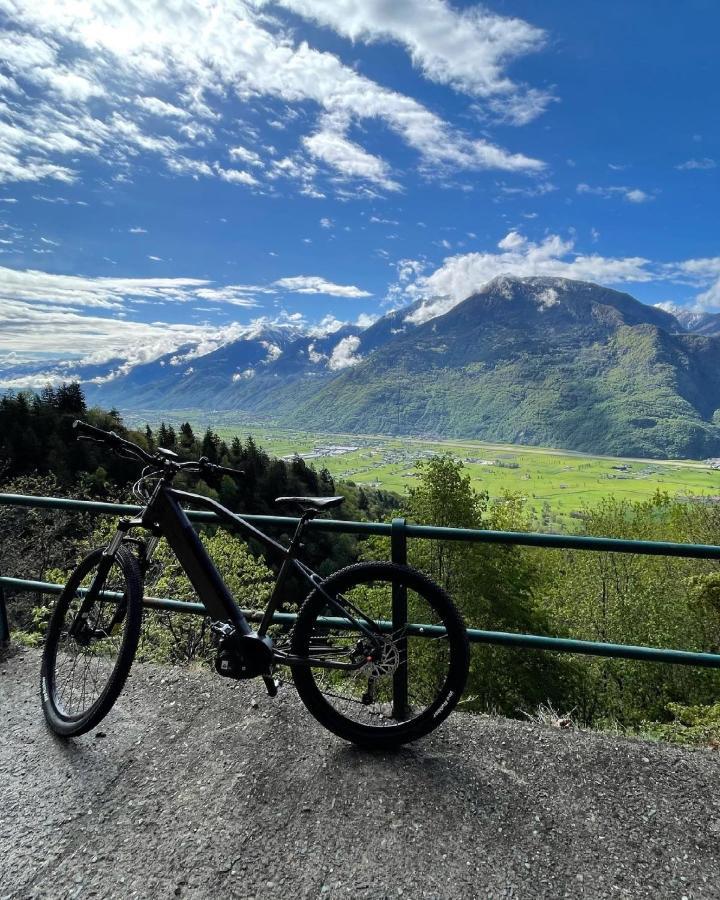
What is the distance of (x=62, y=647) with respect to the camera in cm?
332

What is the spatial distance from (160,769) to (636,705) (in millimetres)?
20796

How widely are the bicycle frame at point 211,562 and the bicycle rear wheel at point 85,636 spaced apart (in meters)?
0.30

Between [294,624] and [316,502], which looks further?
[294,624]

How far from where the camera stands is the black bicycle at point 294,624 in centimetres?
283

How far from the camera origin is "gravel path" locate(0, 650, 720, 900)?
7.02ft

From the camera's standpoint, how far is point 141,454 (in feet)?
9.61

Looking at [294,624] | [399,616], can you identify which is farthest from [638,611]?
[294,624]

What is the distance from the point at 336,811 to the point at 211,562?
1367 mm

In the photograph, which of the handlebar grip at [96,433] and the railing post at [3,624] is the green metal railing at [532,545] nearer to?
the handlebar grip at [96,433]

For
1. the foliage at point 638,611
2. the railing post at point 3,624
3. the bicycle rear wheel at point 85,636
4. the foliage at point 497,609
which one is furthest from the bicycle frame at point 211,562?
the foliage at point 638,611

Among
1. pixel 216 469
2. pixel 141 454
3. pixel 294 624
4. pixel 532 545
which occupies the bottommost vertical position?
pixel 294 624

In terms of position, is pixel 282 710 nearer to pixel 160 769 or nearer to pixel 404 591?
pixel 160 769

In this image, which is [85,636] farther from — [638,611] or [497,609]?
[638,611]

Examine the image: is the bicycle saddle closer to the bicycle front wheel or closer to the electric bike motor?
the bicycle front wheel
